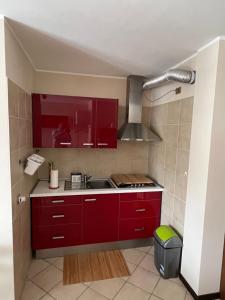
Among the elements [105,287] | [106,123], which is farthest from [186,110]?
[105,287]

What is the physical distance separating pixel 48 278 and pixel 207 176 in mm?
1835

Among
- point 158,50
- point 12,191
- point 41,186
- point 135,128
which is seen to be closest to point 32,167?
point 12,191

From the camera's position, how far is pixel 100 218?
236 centimetres

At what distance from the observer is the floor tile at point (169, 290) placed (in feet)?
5.91

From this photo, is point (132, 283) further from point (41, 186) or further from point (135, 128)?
point (135, 128)

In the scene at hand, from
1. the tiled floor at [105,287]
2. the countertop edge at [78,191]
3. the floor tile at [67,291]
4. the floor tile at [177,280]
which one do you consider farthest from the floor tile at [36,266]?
the floor tile at [177,280]

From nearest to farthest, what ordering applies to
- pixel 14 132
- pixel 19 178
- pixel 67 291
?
1. pixel 14 132
2. pixel 19 178
3. pixel 67 291

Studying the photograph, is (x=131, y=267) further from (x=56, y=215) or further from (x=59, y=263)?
(x=56, y=215)

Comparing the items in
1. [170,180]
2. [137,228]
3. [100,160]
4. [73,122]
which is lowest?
[137,228]

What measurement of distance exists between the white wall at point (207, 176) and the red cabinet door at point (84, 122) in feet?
3.91

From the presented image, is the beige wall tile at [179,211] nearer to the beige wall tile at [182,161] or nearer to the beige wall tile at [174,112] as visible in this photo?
the beige wall tile at [182,161]

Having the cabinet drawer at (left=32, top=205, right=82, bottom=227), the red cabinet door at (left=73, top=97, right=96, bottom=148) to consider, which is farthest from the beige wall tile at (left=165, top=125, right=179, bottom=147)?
the cabinet drawer at (left=32, top=205, right=82, bottom=227)

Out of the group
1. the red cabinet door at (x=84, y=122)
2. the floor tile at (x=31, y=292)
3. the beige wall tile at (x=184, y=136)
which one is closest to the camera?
the floor tile at (x=31, y=292)

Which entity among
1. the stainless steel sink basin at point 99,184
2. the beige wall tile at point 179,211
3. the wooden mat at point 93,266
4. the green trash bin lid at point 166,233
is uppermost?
the stainless steel sink basin at point 99,184
